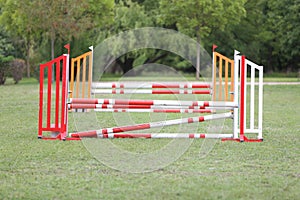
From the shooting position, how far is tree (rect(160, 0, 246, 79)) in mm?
35656

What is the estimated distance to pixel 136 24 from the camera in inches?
1630

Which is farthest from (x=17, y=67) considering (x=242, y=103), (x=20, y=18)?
(x=242, y=103)

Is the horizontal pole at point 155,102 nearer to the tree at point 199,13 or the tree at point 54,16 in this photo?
the tree at point 54,16

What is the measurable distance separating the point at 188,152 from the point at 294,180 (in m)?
2.22

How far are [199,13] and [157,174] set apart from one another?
99.3 feet

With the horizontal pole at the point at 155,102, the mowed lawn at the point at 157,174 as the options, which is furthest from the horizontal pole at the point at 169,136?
the horizontal pole at the point at 155,102

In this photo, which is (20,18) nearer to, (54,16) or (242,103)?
(54,16)

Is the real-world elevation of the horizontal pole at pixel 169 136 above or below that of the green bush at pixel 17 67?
below

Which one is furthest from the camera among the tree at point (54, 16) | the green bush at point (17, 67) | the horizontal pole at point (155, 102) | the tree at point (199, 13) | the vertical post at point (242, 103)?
the tree at point (199, 13)

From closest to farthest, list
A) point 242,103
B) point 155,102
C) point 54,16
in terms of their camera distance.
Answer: point 155,102
point 242,103
point 54,16

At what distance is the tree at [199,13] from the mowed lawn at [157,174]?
85.7 feet

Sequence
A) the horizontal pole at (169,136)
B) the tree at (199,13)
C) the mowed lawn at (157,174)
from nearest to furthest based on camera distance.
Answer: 1. the mowed lawn at (157,174)
2. the horizontal pole at (169,136)
3. the tree at (199,13)

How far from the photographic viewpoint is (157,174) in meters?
6.79

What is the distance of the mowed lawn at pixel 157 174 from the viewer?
19.0 ft
